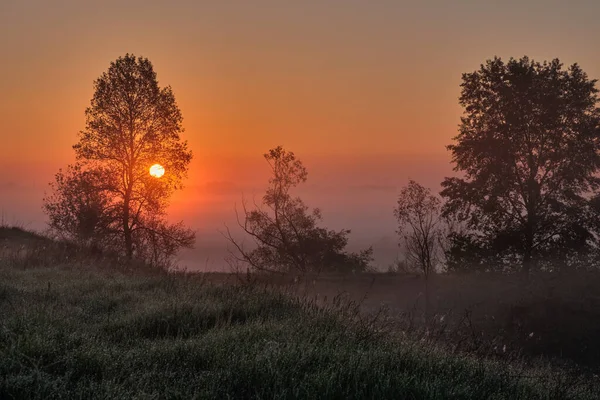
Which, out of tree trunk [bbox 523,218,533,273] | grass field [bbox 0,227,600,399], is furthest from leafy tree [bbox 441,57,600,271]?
grass field [bbox 0,227,600,399]

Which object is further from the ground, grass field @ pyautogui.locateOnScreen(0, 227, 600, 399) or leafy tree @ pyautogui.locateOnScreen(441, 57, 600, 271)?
leafy tree @ pyautogui.locateOnScreen(441, 57, 600, 271)

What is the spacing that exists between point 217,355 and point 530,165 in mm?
23498

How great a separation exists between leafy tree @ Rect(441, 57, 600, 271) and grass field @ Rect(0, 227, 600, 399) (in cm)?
1682

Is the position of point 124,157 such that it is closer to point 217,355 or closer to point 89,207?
point 89,207

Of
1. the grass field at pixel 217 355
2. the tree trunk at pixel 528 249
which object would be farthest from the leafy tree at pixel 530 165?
the grass field at pixel 217 355

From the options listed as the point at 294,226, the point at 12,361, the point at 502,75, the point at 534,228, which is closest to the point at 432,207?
the point at 534,228

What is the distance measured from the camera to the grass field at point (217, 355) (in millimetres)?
5488

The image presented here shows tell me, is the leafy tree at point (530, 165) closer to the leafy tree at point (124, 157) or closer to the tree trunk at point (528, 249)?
the tree trunk at point (528, 249)

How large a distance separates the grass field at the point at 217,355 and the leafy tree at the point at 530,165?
16825 mm

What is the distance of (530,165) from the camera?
85.1 ft

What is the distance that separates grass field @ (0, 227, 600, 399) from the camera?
18.0 feet

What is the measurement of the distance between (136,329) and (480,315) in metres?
18.6

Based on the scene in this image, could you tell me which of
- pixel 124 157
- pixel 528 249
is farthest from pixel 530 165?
pixel 124 157

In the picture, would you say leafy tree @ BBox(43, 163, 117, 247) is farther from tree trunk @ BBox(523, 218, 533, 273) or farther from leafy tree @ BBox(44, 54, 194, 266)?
tree trunk @ BBox(523, 218, 533, 273)
